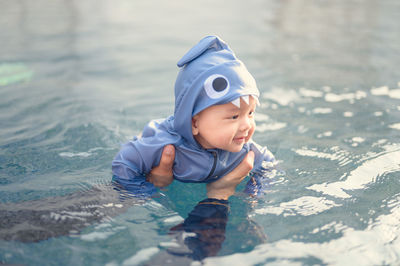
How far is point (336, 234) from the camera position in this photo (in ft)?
9.23

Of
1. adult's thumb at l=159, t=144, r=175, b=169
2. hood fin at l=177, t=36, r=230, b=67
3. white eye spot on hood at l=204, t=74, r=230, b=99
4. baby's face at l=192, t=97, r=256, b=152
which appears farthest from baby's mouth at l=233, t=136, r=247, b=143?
hood fin at l=177, t=36, r=230, b=67

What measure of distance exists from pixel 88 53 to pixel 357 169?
4606 mm

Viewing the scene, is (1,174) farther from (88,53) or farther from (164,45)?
(164,45)

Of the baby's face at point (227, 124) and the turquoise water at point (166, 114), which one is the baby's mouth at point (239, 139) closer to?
the baby's face at point (227, 124)

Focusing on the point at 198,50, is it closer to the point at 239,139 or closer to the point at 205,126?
the point at 205,126

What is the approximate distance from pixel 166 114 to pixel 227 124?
206 cm

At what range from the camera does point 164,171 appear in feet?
10.3

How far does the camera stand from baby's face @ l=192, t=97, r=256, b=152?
2.86 metres

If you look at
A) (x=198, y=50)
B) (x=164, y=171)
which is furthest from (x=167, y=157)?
(x=198, y=50)

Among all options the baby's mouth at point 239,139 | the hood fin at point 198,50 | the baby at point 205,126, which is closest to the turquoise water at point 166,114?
the baby at point 205,126

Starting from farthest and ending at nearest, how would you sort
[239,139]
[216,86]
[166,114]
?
[166,114]
[239,139]
[216,86]

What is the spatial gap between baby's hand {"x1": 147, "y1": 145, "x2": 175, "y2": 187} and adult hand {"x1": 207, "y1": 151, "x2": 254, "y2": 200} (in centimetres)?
32

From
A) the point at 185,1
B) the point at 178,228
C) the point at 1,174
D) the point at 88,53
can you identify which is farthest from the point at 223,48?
the point at 185,1

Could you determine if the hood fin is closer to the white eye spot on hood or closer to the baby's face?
the white eye spot on hood
